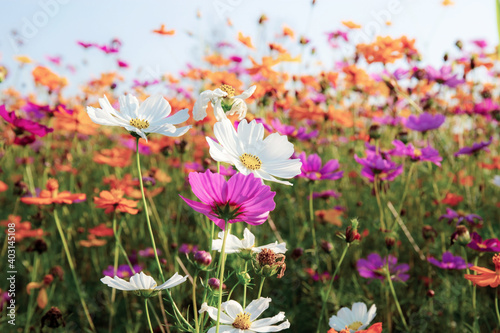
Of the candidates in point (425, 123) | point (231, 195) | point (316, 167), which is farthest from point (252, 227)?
point (231, 195)

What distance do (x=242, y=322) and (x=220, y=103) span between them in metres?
0.28

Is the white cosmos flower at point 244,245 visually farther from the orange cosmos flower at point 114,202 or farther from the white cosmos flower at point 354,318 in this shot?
the orange cosmos flower at point 114,202

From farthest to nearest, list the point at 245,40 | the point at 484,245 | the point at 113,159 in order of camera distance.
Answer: the point at 245,40 → the point at 113,159 → the point at 484,245

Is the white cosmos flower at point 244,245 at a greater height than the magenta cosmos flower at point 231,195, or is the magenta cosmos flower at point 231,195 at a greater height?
the magenta cosmos flower at point 231,195

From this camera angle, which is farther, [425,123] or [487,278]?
[425,123]

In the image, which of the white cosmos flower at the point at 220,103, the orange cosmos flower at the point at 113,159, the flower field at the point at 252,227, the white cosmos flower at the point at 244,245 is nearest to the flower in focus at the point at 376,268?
the flower field at the point at 252,227

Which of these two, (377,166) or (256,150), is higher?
(256,150)

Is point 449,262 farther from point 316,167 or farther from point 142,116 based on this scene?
point 142,116

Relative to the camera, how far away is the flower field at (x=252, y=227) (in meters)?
0.50

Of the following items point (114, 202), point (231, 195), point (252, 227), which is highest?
point (231, 195)

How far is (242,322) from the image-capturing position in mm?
489

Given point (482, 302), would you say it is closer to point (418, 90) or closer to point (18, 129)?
point (418, 90)

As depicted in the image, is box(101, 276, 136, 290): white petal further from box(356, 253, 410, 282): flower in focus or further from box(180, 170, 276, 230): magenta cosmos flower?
box(356, 253, 410, 282): flower in focus

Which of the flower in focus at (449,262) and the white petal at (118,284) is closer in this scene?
the white petal at (118,284)
